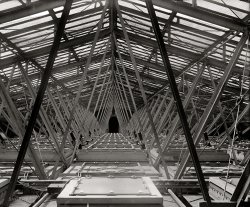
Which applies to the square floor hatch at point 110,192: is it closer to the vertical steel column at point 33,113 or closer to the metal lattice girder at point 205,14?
the vertical steel column at point 33,113

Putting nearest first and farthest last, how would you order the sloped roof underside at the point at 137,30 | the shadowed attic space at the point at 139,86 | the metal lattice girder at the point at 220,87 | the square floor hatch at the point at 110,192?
the square floor hatch at the point at 110,192 < the shadowed attic space at the point at 139,86 < the metal lattice girder at the point at 220,87 < the sloped roof underside at the point at 137,30

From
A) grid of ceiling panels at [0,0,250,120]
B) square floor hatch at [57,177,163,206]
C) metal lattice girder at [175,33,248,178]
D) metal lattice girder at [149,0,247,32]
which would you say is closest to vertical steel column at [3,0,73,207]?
square floor hatch at [57,177,163,206]

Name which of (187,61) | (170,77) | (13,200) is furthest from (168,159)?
(170,77)

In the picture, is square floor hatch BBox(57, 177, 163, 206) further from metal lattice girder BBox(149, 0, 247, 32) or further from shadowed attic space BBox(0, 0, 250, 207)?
metal lattice girder BBox(149, 0, 247, 32)

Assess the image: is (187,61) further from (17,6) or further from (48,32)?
(17,6)

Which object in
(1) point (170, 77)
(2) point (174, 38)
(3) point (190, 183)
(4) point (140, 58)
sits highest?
(4) point (140, 58)

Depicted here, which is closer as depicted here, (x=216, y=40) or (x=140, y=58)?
(x=216, y=40)

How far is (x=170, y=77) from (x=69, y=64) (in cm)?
1251

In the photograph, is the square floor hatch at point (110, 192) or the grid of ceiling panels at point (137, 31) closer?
the square floor hatch at point (110, 192)

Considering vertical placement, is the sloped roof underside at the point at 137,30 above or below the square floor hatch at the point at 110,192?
above

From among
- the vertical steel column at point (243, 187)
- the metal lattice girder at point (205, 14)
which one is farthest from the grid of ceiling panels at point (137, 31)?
the vertical steel column at point (243, 187)

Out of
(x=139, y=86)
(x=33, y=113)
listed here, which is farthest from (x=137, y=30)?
(x=33, y=113)

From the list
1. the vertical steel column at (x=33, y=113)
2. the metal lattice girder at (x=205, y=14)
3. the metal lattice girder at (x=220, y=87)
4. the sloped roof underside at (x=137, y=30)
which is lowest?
the vertical steel column at (x=33, y=113)

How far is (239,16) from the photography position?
8.20 meters
